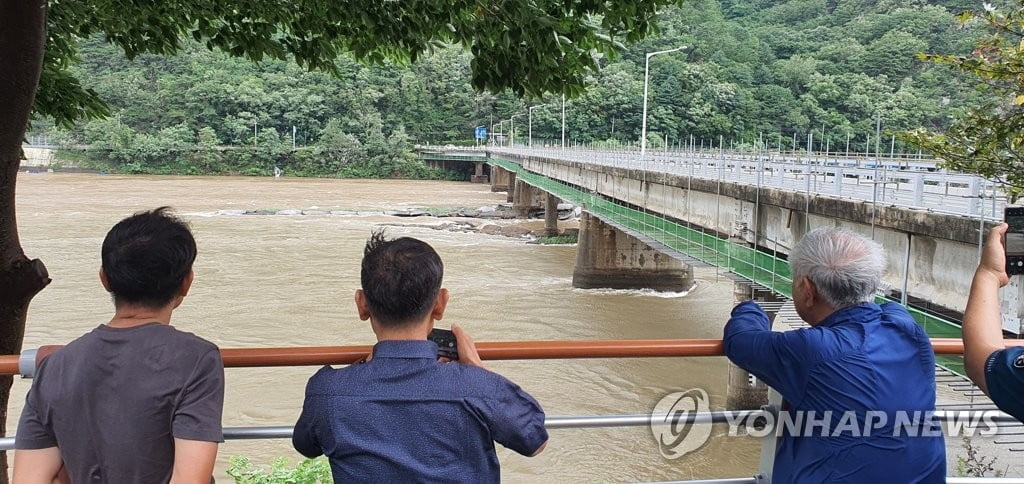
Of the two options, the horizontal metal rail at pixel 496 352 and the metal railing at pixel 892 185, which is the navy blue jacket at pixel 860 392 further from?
the metal railing at pixel 892 185

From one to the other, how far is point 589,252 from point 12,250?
20777 millimetres

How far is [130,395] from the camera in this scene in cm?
169

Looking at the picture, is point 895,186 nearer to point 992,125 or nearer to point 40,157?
point 992,125

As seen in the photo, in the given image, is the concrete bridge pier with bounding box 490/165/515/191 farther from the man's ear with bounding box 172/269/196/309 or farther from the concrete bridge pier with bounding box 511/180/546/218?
the man's ear with bounding box 172/269/196/309

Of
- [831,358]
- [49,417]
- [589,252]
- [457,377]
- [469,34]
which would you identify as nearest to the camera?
[457,377]

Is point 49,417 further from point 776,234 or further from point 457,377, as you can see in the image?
point 776,234

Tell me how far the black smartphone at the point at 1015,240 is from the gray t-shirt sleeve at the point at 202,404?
167 cm

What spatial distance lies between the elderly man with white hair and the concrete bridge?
559cm

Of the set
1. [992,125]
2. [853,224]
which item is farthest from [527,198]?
[992,125]

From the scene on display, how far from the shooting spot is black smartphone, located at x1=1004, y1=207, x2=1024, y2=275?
174cm

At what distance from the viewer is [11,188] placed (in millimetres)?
3066

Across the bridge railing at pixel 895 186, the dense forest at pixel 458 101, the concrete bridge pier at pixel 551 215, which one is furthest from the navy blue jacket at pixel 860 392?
the dense forest at pixel 458 101

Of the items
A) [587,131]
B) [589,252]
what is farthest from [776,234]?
[587,131]

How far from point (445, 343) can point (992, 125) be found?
14.2ft
